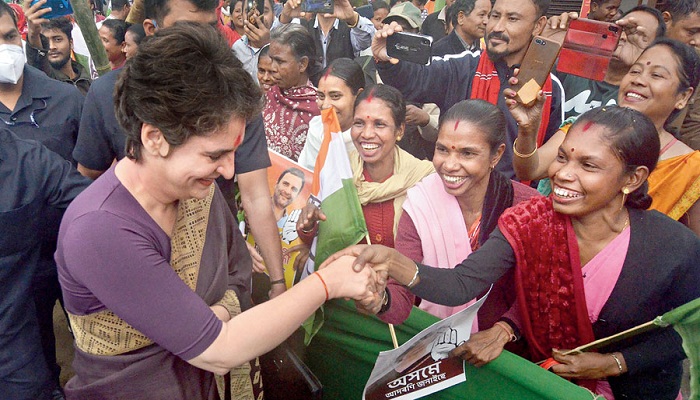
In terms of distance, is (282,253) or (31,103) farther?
(31,103)

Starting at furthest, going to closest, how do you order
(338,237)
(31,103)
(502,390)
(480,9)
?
(480,9) → (31,103) → (338,237) → (502,390)

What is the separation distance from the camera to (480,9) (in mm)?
4355

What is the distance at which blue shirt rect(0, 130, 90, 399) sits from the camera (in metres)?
1.91

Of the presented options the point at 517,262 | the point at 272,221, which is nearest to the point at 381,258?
the point at 517,262

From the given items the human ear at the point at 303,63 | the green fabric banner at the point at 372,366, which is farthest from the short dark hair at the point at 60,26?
the green fabric banner at the point at 372,366

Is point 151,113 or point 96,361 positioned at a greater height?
point 151,113

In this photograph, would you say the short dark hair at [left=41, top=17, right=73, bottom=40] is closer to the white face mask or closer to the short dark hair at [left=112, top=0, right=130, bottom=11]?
the short dark hair at [left=112, top=0, right=130, bottom=11]

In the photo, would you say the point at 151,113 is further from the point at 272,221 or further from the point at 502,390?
the point at 502,390

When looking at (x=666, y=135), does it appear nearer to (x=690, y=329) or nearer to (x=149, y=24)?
(x=690, y=329)

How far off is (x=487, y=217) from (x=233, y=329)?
1.15 metres

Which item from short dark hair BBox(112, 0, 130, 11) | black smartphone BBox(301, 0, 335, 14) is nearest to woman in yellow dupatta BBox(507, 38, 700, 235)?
black smartphone BBox(301, 0, 335, 14)

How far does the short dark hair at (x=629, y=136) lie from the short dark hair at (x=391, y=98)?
108cm

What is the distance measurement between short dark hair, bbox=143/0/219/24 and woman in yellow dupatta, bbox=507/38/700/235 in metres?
1.40

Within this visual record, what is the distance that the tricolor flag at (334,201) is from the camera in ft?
6.41
